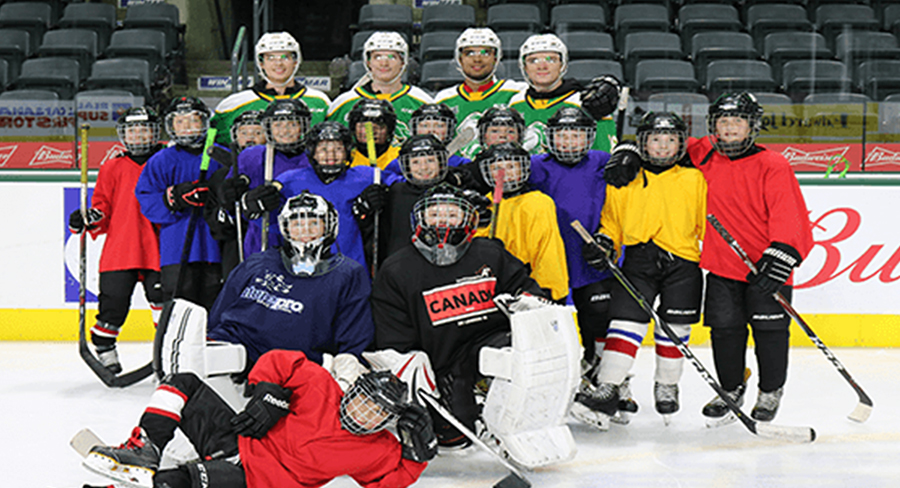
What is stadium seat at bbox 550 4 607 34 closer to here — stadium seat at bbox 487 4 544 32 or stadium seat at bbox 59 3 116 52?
stadium seat at bbox 487 4 544 32

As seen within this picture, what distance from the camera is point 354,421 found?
87.0 inches

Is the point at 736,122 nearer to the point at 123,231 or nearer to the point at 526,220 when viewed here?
the point at 526,220

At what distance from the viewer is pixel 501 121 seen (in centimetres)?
319

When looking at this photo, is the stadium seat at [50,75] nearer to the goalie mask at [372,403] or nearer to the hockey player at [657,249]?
the hockey player at [657,249]

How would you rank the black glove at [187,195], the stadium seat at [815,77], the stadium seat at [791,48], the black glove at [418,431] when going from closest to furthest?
the black glove at [418,431], the black glove at [187,195], the stadium seat at [815,77], the stadium seat at [791,48]

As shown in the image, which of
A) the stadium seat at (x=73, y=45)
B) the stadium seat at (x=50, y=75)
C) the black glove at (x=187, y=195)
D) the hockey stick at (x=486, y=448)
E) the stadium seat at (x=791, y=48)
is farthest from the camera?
the stadium seat at (x=73, y=45)

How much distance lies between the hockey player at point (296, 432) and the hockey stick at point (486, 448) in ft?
0.89

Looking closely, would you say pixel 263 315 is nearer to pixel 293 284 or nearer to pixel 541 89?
pixel 293 284

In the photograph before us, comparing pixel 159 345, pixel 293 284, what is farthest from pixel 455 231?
pixel 159 345

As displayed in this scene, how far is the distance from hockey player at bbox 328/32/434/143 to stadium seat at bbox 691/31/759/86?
3539mm

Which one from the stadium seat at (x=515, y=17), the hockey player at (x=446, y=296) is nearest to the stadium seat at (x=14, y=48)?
the stadium seat at (x=515, y=17)

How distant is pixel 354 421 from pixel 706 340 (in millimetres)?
2993

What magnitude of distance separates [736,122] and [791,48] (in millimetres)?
4079

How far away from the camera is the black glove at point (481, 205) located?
2.86 metres
